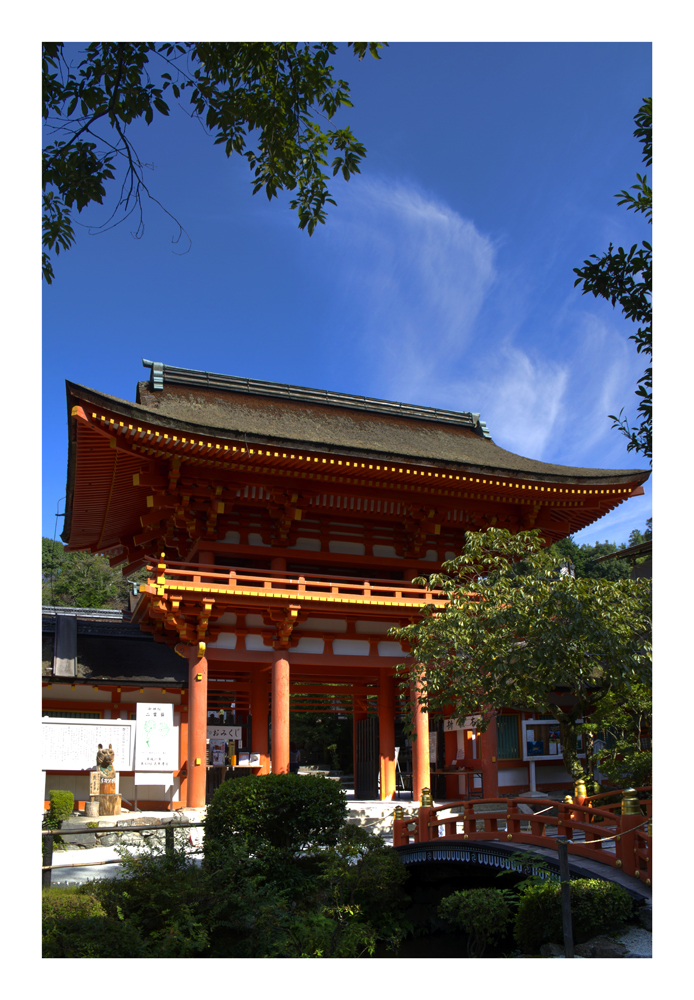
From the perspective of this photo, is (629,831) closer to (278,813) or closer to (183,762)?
(278,813)

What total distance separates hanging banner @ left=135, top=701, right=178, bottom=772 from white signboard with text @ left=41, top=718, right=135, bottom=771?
0.20 meters

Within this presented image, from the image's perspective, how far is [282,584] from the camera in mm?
16859

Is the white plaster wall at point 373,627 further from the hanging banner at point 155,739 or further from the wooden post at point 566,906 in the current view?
the wooden post at point 566,906

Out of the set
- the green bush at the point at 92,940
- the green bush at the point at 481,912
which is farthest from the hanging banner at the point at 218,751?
the green bush at the point at 92,940

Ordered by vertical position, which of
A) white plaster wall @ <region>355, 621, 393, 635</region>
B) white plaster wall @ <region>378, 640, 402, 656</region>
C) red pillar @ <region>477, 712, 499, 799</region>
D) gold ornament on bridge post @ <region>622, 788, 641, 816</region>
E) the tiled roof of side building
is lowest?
red pillar @ <region>477, 712, 499, 799</region>

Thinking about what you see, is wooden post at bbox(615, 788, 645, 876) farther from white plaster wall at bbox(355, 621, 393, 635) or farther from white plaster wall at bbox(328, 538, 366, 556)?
white plaster wall at bbox(328, 538, 366, 556)

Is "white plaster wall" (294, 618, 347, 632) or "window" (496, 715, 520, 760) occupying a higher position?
"white plaster wall" (294, 618, 347, 632)

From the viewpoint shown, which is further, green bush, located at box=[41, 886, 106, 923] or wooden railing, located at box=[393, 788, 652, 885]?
wooden railing, located at box=[393, 788, 652, 885]

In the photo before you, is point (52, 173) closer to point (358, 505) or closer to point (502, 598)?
point (502, 598)

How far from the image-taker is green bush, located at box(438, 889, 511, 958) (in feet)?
30.8

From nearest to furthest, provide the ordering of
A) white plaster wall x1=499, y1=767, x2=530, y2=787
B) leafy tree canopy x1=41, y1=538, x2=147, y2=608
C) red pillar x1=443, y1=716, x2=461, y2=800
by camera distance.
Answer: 1. white plaster wall x1=499, y1=767, x2=530, y2=787
2. red pillar x1=443, y1=716, x2=461, y2=800
3. leafy tree canopy x1=41, y1=538, x2=147, y2=608

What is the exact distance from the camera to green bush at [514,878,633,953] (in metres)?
8.35

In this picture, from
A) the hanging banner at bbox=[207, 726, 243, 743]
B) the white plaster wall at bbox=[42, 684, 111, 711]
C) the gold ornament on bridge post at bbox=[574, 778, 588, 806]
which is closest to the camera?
the gold ornament on bridge post at bbox=[574, 778, 588, 806]

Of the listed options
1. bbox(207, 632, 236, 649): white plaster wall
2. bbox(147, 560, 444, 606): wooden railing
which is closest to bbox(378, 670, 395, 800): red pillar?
bbox(147, 560, 444, 606): wooden railing
